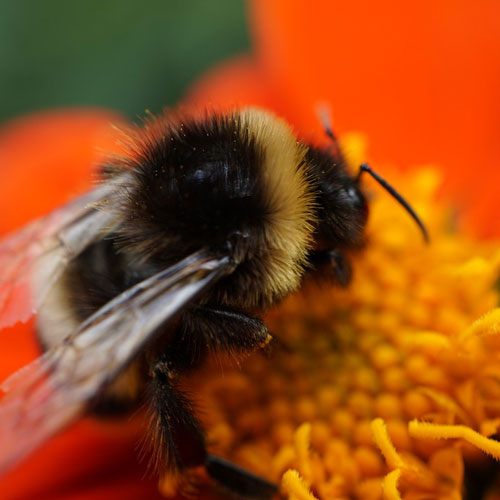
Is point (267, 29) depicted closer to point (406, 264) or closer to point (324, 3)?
point (324, 3)

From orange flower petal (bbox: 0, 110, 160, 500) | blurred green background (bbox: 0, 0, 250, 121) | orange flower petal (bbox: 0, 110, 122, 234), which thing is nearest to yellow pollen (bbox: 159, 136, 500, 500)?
orange flower petal (bbox: 0, 110, 160, 500)

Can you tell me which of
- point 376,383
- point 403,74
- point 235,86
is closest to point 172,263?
point 376,383

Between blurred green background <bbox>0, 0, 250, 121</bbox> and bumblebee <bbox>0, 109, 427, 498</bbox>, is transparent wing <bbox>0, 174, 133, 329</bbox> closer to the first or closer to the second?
bumblebee <bbox>0, 109, 427, 498</bbox>

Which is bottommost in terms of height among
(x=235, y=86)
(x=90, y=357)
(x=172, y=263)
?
(x=90, y=357)

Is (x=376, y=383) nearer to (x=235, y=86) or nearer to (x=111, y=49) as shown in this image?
(x=235, y=86)

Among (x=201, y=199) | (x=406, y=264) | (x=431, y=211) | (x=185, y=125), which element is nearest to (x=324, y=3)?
(x=431, y=211)

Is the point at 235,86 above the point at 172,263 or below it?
above
